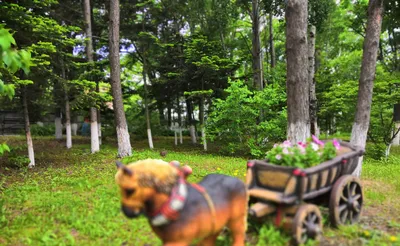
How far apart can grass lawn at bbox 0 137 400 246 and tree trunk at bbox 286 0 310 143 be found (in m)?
2.16

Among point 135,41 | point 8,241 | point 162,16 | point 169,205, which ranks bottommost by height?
point 8,241

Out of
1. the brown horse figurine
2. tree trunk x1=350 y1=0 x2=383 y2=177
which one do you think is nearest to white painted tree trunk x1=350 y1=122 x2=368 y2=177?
tree trunk x1=350 y1=0 x2=383 y2=177

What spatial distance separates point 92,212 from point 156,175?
3.41 meters

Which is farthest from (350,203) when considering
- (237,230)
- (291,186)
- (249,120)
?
(249,120)

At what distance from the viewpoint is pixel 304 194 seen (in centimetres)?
384

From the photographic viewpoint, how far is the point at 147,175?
285 centimetres

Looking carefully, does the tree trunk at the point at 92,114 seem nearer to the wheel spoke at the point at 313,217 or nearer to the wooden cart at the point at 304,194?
the wooden cart at the point at 304,194

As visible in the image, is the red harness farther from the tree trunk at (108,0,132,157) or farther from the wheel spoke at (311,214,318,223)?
the tree trunk at (108,0,132,157)

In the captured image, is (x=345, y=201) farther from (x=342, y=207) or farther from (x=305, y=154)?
(x=305, y=154)

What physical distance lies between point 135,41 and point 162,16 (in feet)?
8.50

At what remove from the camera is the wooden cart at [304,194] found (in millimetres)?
3771

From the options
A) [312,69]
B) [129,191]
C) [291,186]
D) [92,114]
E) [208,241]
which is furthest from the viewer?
[92,114]

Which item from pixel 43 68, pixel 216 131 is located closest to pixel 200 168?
pixel 216 131

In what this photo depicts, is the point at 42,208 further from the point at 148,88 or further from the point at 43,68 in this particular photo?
the point at 148,88
